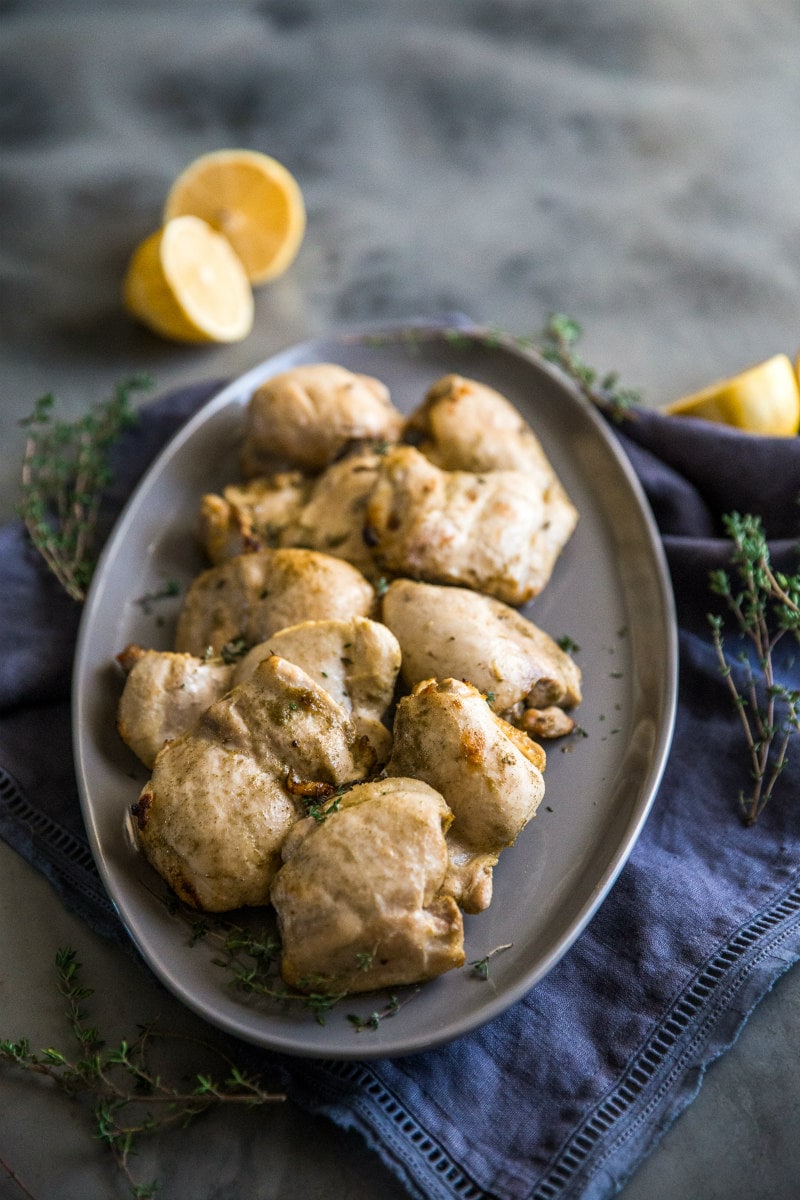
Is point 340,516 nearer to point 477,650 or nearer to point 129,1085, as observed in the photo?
point 477,650

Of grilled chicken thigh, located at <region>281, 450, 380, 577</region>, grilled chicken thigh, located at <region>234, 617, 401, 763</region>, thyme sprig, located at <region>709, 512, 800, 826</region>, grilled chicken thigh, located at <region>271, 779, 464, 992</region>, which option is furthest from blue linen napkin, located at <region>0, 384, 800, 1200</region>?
grilled chicken thigh, located at <region>281, 450, 380, 577</region>

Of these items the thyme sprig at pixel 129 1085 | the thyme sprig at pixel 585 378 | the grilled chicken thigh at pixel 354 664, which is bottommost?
the thyme sprig at pixel 129 1085

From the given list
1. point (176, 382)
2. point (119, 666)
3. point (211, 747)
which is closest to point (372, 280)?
point (176, 382)

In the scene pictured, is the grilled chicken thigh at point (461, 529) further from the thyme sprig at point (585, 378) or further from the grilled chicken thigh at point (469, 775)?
the thyme sprig at point (585, 378)

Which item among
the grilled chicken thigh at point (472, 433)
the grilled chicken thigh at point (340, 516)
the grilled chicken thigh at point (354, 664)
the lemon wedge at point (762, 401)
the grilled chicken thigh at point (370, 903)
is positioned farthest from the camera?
the lemon wedge at point (762, 401)

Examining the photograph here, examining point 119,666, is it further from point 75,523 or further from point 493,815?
point 493,815

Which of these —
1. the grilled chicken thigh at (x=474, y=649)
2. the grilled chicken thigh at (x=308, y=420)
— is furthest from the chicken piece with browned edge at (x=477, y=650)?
the grilled chicken thigh at (x=308, y=420)

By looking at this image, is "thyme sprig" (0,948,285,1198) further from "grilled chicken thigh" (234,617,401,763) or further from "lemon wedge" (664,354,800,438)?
"lemon wedge" (664,354,800,438)
